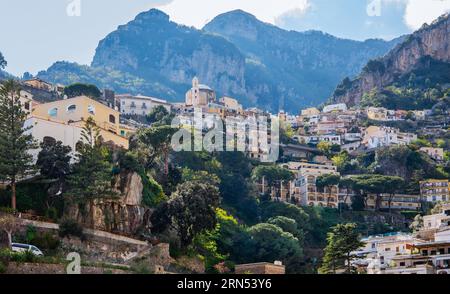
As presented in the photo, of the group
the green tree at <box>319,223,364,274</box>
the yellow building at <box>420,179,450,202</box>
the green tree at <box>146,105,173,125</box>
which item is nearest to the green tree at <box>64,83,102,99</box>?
the green tree at <box>146,105,173,125</box>

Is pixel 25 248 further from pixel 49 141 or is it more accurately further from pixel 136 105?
pixel 136 105

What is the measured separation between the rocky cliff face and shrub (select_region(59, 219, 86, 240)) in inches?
4224

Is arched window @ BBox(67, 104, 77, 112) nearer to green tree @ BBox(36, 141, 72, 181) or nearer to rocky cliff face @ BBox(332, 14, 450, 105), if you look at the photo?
green tree @ BBox(36, 141, 72, 181)

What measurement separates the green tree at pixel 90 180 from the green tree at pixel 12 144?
2.28 m

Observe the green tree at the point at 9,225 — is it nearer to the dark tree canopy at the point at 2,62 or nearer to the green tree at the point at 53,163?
the green tree at the point at 53,163

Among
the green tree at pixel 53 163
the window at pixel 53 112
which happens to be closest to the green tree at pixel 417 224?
the window at pixel 53 112

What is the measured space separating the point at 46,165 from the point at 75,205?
8.53 feet

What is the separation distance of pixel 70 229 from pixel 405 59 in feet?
375

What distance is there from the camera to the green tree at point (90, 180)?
140 feet

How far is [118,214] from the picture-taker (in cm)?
4559

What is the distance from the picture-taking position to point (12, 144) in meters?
41.6

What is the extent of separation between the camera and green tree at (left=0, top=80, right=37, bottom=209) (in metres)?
41.3

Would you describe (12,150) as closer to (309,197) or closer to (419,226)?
(419,226)
